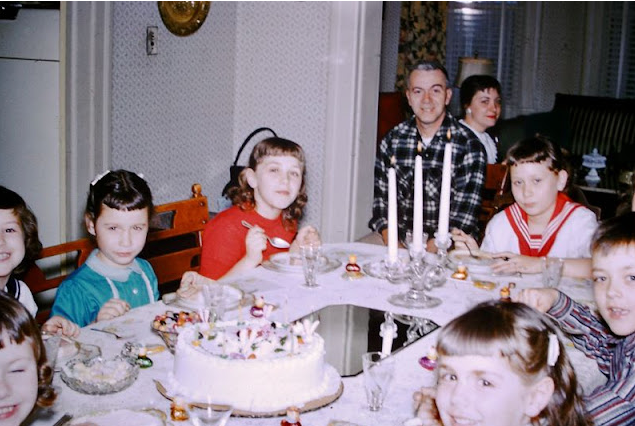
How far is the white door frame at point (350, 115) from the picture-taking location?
4859 mm

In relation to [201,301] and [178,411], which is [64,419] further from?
[201,301]

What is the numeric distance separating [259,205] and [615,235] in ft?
5.16

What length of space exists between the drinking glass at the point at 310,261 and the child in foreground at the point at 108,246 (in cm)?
53

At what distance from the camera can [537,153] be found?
3121 mm

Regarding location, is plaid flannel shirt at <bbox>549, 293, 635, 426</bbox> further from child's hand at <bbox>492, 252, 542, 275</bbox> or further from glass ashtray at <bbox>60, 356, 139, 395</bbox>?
glass ashtray at <bbox>60, 356, 139, 395</bbox>

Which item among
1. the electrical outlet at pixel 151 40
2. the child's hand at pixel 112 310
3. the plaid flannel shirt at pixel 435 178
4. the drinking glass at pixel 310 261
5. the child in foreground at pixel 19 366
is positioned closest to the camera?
the child in foreground at pixel 19 366

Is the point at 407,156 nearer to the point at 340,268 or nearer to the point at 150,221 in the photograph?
the point at 340,268

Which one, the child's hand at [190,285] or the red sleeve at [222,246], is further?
the red sleeve at [222,246]

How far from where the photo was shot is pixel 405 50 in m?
8.07

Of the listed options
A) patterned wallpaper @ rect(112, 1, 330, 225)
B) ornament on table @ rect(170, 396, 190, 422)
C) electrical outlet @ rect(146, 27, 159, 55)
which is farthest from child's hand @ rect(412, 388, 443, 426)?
electrical outlet @ rect(146, 27, 159, 55)

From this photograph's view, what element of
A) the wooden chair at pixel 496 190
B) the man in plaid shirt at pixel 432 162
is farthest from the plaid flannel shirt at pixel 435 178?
the wooden chair at pixel 496 190

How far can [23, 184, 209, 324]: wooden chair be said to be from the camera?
8.34 ft

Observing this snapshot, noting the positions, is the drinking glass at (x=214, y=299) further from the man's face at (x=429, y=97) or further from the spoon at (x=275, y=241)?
the man's face at (x=429, y=97)

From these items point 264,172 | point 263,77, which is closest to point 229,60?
point 263,77
